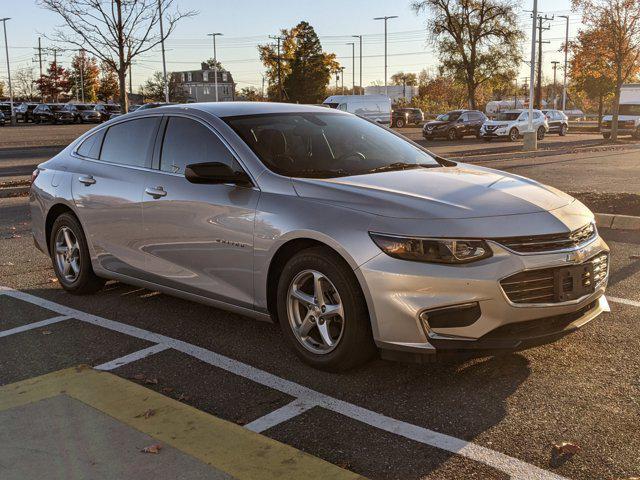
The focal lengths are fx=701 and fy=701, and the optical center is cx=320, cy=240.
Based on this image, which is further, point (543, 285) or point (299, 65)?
point (299, 65)

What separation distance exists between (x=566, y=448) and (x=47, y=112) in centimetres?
6549

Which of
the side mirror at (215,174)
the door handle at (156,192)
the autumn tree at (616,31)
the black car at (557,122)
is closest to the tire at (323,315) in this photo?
the side mirror at (215,174)

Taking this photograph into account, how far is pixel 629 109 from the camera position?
127 ft

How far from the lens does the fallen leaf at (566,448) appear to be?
3.11 metres

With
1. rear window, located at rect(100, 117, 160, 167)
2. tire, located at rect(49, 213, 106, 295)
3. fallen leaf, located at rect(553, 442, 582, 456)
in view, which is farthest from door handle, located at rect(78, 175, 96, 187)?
fallen leaf, located at rect(553, 442, 582, 456)

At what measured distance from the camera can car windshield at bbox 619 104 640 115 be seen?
1508 inches

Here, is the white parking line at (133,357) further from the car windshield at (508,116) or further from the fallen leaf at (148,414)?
the car windshield at (508,116)

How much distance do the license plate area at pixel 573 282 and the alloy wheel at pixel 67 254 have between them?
3.99 m

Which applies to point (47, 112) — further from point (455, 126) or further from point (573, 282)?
point (573, 282)

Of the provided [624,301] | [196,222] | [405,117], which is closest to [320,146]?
[196,222]

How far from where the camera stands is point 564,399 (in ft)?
12.2

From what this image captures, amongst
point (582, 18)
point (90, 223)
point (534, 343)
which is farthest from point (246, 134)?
point (582, 18)

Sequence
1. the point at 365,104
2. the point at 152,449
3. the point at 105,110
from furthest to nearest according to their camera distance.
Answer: the point at 105,110 → the point at 365,104 → the point at 152,449

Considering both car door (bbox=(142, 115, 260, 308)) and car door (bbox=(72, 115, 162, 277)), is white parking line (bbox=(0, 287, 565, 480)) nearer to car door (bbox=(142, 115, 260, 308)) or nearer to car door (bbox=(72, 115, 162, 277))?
car door (bbox=(142, 115, 260, 308))
